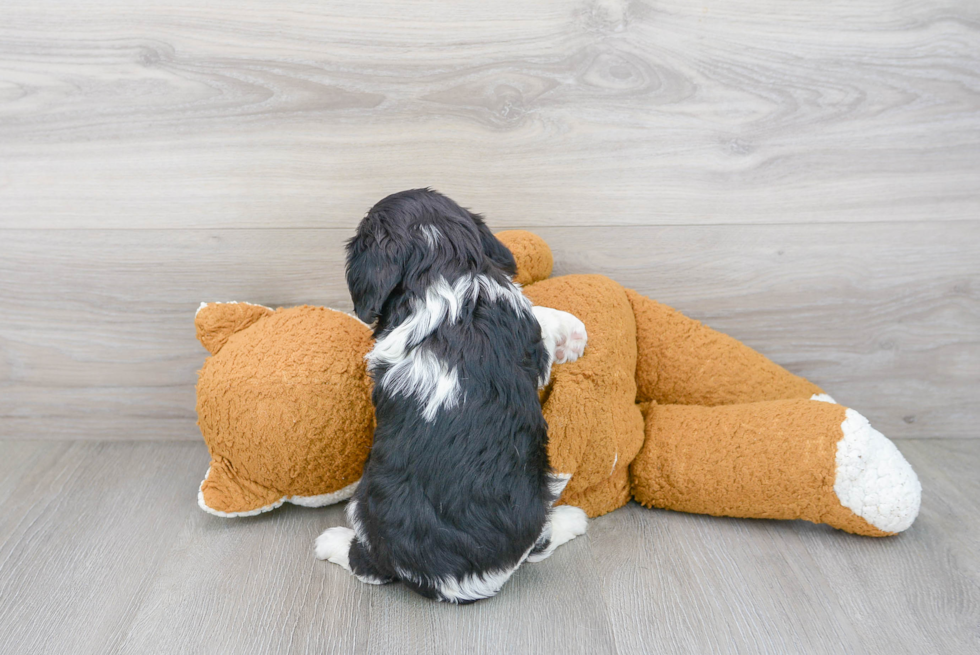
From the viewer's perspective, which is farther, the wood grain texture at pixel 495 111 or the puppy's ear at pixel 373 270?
the wood grain texture at pixel 495 111

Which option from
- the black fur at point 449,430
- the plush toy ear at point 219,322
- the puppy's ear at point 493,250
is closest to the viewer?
the black fur at point 449,430

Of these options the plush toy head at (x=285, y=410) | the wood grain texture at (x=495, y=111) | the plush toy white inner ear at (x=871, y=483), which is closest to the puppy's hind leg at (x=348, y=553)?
the plush toy head at (x=285, y=410)

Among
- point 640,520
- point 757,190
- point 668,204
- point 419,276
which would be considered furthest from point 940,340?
point 419,276

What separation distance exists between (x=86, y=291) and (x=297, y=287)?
1.98ft

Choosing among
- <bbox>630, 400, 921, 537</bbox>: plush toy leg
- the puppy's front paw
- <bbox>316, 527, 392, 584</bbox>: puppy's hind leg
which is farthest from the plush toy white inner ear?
<bbox>316, 527, 392, 584</bbox>: puppy's hind leg

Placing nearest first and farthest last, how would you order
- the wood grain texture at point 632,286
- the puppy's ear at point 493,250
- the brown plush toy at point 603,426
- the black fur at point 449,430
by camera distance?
the black fur at point 449,430
the puppy's ear at point 493,250
the brown plush toy at point 603,426
the wood grain texture at point 632,286

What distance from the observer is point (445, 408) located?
1255mm

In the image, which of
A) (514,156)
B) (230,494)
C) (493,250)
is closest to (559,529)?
(493,250)

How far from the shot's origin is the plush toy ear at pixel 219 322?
1.66m

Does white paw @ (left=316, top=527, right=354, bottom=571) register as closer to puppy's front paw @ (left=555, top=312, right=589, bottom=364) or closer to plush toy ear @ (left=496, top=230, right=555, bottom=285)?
puppy's front paw @ (left=555, top=312, right=589, bottom=364)

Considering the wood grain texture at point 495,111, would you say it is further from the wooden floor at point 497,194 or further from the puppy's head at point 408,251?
the puppy's head at point 408,251

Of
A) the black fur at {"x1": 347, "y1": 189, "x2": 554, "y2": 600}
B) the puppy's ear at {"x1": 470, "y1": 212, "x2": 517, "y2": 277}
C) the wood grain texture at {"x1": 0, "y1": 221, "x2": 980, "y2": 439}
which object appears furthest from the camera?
the wood grain texture at {"x1": 0, "y1": 221, "x2": 980, "y2": 439}

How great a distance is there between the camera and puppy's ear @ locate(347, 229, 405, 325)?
4.21 ft

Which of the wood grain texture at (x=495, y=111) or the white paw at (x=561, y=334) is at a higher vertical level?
the wood grain texture at (x=495, y=111)
